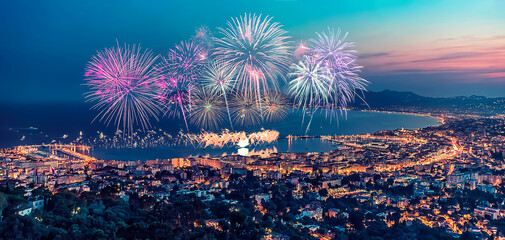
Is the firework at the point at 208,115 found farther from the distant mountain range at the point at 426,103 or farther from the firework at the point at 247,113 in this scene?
the distant mountain range at the point at 426,103

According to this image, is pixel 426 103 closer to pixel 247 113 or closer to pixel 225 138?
pixel 247 113

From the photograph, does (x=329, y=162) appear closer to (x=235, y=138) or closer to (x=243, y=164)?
(x=243, y=164)

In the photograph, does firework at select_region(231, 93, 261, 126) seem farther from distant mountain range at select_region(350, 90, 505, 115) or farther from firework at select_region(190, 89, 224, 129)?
distant mountain range at select_region(350, 90, 505, 115)

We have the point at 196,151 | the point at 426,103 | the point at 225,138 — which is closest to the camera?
the point at 196,151

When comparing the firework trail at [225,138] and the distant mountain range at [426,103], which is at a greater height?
the distant mountain range at [426,103]

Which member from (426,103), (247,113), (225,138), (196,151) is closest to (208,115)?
(247,113)

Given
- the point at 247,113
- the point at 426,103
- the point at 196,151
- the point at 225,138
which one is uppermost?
the point at 426,103

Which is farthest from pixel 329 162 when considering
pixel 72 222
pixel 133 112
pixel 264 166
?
pixel 133 112

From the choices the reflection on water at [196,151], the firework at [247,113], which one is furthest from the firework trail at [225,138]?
the firework at [247,113]
